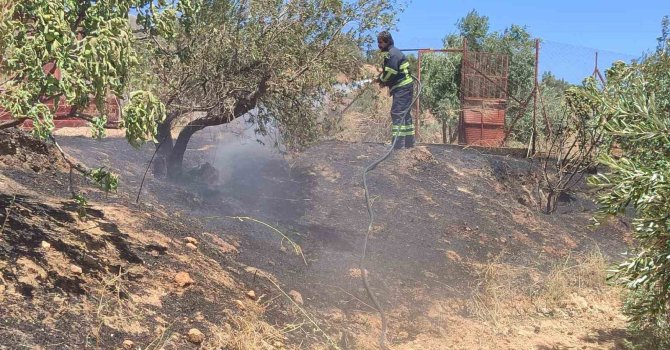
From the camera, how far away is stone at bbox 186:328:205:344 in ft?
12.1

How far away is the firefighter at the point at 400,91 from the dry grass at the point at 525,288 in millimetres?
3479

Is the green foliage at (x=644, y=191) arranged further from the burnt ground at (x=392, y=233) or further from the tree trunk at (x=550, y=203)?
the tree trunk at (x=550, y=203)

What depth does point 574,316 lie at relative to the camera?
6516 mm

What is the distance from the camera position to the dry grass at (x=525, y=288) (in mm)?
6148

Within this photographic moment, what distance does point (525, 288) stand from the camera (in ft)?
22.2

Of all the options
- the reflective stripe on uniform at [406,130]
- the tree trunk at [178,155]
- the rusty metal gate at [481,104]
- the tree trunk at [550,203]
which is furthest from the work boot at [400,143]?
the tree trunk at [178,155]

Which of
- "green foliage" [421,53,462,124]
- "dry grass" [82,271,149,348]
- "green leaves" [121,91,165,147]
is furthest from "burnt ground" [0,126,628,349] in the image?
"green foliage" [421,53,462,124]

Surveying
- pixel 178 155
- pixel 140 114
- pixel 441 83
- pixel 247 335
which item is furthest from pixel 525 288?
pixel 441 83

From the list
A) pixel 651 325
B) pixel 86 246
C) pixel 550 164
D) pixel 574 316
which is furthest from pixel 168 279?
pixel 550 164

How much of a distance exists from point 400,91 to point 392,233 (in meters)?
3.47

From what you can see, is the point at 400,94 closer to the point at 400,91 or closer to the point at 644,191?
A: the point at 400,91

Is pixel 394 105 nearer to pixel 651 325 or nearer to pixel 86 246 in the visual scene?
pixel 651 325

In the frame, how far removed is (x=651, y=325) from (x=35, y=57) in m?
4.98

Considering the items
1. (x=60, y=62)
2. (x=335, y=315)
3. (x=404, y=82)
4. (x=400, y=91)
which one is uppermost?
(x=404, y=82)
